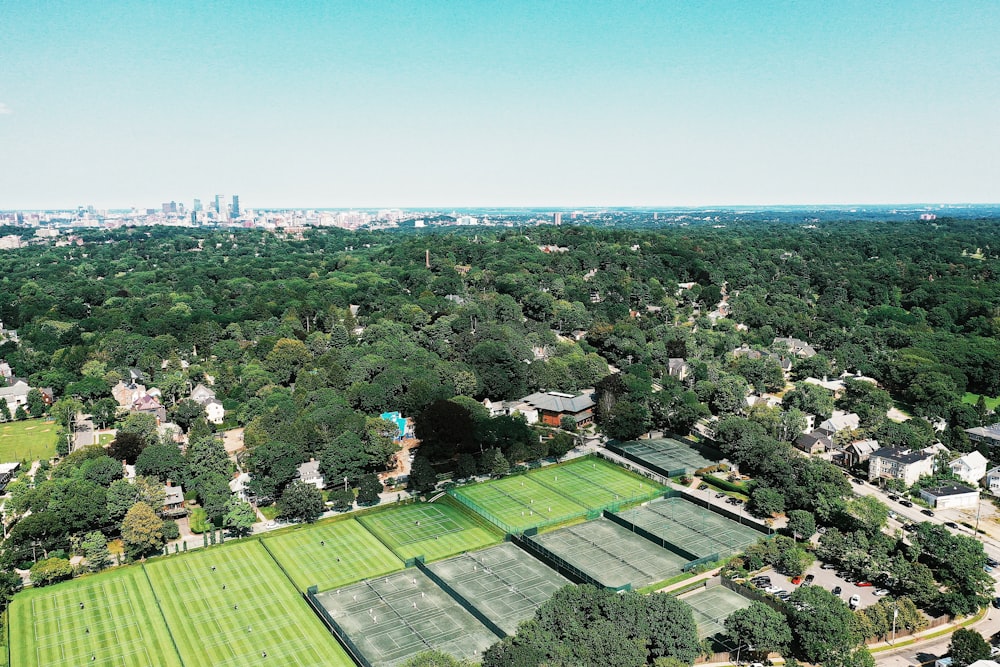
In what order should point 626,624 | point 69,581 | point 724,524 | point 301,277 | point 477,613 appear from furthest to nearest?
point 301,277, point 724,524, point 69,581, point 477,613, point 626,624

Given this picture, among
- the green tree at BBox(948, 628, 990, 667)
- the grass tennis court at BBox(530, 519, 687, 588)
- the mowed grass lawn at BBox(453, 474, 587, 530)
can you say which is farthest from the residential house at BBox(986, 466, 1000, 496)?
the mowed grass lawn at BBox(453, 474, 587, 530)

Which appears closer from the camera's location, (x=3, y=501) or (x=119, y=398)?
(x=3, y=501)

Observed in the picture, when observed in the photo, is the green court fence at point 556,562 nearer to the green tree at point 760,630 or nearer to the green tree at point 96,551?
the green tree at point 760,630

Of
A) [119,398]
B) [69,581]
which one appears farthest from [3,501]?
[119,398]

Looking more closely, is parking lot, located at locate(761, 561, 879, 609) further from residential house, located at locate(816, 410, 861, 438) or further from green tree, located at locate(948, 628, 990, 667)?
residential house, located at locate(816, 410, 861, 438)

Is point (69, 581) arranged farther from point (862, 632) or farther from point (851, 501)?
point (851, 501)

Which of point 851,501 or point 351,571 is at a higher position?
point 851,501

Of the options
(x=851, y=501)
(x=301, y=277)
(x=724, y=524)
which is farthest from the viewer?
(x=301, y=277)
